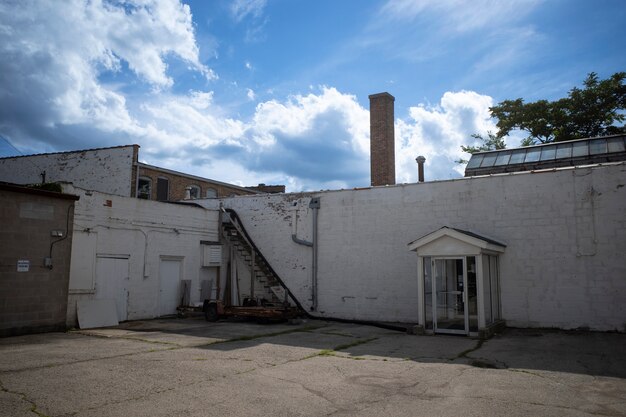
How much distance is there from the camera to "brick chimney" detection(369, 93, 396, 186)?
70.1 ft

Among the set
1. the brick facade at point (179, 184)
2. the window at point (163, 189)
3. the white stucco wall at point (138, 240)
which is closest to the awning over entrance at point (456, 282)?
the white stucco wall at point (138, 240)

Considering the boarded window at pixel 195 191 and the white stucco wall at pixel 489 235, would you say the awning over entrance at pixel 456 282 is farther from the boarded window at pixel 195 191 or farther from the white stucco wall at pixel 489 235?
the boarded window at pixel 195 191

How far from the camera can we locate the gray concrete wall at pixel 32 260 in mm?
11812

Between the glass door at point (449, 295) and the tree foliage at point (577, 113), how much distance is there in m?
20.1

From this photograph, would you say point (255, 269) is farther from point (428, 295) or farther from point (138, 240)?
point (428, 295)

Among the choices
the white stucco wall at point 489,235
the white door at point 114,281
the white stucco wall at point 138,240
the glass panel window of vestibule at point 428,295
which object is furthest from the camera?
the white door at point 114,281

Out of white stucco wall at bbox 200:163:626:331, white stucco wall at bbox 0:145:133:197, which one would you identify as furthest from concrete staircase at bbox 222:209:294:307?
white stucco wall at bbox 0:145:133:197

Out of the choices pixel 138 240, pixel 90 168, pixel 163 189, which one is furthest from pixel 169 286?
pixel 90 168

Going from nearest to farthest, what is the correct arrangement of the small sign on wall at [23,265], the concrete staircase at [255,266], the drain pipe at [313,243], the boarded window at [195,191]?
the small sign on wall at [23,265] → the drain pipe at [313,243] → the concrete staircase at [255,266] → the boarded window at [195,191]

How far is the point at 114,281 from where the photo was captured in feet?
49.7

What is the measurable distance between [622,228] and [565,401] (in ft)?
27.4

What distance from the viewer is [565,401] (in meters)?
6.50

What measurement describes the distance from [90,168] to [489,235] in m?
21.3

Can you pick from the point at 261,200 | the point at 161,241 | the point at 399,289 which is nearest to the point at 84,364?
the point at 161,241
